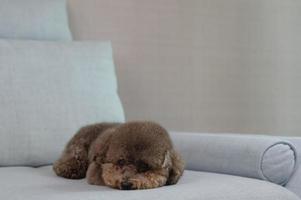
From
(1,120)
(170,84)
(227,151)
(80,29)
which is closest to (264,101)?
(170,84)

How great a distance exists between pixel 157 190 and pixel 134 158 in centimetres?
10

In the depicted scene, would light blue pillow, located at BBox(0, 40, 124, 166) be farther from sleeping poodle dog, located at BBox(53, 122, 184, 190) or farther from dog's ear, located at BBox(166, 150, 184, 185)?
dog's ear, located at BBox(166, 150, 184, 185)

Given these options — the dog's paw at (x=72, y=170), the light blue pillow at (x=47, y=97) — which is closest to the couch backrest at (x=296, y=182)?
the dog's paw at (x=72, y=170)

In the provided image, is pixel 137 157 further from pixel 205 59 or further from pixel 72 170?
pixel 205 59

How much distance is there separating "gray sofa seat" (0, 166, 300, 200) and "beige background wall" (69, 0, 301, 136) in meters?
0.90

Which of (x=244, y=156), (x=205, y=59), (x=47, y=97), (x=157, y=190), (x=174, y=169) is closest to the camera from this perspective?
(x=157, y=190)

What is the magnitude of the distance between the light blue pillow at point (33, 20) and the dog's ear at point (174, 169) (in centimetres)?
83

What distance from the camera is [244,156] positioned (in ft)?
4.56

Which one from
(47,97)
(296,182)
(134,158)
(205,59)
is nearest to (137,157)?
(134,158)

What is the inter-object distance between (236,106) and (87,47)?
2.59ft

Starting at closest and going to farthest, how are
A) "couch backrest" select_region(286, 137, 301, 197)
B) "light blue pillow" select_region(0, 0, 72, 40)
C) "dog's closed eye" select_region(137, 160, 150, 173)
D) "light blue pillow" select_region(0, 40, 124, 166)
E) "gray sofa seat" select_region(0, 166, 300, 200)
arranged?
"gray sofa seat" select_region(0, 166, 300, 200) < "dog's closed eye" select_region(137, 160, 150, 173) < "couch backrest" select_region(286, 137, 301, 197) < "light blue pillow" select_region(0, 40, 124, 166) < "light blue pillow" select_region(0, 0, 72, 40)

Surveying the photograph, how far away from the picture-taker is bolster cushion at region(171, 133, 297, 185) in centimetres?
135

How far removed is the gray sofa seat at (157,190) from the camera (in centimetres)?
110

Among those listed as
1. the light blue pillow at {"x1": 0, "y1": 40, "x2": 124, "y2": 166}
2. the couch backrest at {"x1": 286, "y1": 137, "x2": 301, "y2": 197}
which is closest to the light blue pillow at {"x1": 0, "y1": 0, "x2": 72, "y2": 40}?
the light blue pillow at {"x1": 0, "y1": 40, "x2": 124, "y2": 166}
